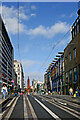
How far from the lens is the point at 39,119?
9078 millimetres

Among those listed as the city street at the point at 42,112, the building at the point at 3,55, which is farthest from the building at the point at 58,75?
the city street at the point at 42,112

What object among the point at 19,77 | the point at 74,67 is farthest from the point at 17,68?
the point at 74,67

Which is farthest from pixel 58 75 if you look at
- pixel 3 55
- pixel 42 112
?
pixel 42 112

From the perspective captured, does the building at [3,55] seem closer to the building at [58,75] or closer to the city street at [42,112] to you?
the building at [58,75]

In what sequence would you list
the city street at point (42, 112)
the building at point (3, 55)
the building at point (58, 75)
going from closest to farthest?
the city street at point (42, 112) → the building at point (3, 55) → the building at point (58, 75)

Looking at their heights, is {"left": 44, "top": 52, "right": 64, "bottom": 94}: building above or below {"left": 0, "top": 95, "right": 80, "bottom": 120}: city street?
above

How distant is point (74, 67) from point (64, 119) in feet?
142

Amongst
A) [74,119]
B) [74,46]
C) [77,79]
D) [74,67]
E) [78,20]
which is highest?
[78,20]

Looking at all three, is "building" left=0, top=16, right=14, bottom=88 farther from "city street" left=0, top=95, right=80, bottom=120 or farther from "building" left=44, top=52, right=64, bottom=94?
"city street" left=0, top=95, right=80, bottom=120

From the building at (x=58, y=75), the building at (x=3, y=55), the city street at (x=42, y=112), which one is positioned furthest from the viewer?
the building at (x=58, y=75)

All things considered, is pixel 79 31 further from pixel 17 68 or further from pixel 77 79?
pixel 17 68

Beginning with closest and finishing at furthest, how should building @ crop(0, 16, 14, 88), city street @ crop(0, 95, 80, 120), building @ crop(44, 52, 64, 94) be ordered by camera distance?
city street @ crop(0, 95, 80, 120), building @ crop(0, 16, 14, 88), building @ crop(44, 52, 64, 94)

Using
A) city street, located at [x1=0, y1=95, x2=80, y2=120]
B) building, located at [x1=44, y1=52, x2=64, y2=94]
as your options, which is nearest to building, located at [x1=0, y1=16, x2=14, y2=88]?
building, located at [x1=44, y1=52, x2=64, y2=94]

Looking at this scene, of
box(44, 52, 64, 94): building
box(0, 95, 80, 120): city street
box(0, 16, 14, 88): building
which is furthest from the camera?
box(44, 52, 64, 94): building
